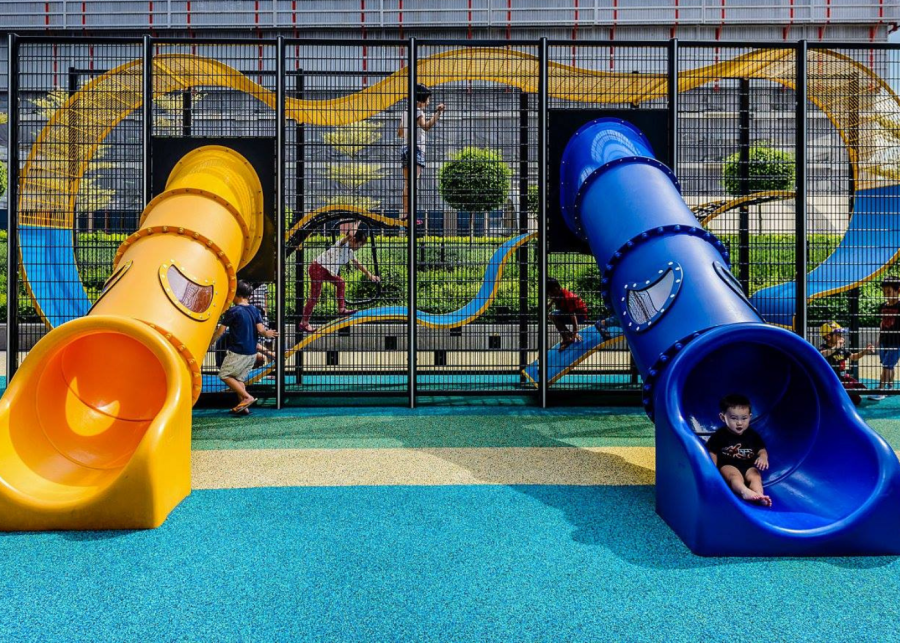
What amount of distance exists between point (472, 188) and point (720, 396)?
13.0 feet

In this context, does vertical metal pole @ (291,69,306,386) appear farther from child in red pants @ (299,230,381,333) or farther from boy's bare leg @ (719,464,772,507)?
boy's bare leg @ (719,464,772,507)

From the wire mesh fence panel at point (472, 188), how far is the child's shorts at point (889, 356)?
4.17m

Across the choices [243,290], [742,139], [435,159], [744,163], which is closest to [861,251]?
[744,163]

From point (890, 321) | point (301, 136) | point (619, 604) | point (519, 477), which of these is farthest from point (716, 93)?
point (619, 604)

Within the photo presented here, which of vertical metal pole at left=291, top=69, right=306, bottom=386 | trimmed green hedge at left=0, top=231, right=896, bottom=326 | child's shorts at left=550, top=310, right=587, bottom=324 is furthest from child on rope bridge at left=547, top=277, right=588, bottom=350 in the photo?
vertical metal pole at left=291, top=69, right=306, bottom=386

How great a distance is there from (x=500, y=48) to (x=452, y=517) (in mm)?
5585

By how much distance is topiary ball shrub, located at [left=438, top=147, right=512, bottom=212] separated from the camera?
8.16 metres

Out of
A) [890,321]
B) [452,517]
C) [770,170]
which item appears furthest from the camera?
[770,170]

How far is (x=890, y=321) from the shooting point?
8.47m

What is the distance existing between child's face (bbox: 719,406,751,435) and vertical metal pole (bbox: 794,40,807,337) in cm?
405

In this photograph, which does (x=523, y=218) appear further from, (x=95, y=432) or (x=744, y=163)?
(x=95, y=432)

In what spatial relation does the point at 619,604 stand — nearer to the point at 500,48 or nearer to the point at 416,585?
the point at 416,585

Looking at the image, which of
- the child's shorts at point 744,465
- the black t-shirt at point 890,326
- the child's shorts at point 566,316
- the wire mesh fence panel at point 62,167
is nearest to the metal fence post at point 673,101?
the child's shorts at point 566,316

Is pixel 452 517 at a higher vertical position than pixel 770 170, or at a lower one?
lower
